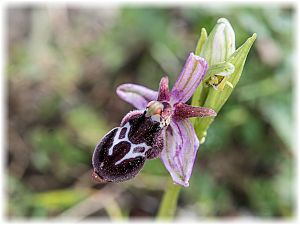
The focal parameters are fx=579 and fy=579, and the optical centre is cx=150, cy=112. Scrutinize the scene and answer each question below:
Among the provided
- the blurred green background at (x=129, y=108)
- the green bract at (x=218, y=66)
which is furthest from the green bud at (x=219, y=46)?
the blurred green background at (x=129, y=108)

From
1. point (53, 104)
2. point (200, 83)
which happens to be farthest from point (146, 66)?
point (200, 83)

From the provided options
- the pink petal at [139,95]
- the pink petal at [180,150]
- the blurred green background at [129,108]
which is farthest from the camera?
the blurred green background at [129,108]

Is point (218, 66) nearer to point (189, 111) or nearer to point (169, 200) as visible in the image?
point (189, 111)

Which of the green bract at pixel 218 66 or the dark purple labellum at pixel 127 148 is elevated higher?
the green bract at pixel 218 66

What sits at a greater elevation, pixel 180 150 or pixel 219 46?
pixel 219 46

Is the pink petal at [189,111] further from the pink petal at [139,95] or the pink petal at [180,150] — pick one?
the pink petal at [139,95]

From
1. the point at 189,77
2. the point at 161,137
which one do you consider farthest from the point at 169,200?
the point at 189,77

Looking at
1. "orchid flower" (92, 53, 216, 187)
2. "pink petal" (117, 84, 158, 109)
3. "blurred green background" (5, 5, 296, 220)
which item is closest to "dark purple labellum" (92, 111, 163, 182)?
"orchid flower" (92, 53, 216, 187)
